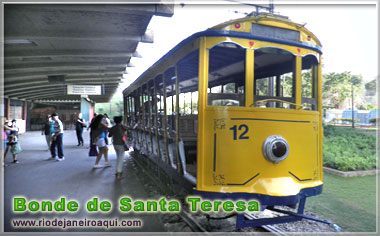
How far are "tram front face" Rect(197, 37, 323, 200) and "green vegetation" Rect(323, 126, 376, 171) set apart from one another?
5.25 meters

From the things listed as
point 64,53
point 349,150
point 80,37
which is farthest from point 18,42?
point 349,150

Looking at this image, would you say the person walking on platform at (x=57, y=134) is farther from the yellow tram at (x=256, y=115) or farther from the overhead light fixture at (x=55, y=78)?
the overhead light fixture at (x=55, y=78)

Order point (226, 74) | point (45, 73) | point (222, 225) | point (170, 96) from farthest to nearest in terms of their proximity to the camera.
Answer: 1. point (45, 73)
2. point (170, 96)
3. point (226, 74)
4. point (222, 225)

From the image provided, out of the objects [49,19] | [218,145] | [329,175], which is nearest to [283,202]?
[218,145]

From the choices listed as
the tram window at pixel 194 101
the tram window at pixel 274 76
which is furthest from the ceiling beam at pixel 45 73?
the tram window at pixel 274 76

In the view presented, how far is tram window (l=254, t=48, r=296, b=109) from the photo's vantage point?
3938 millimetres

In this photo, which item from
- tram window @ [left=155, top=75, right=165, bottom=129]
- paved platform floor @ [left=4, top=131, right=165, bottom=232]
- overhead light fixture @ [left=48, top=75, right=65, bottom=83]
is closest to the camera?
paved platform floor @ [left=4, top=131, right=165, bottom=232]

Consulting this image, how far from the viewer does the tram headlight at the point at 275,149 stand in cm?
360

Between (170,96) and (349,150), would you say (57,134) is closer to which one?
(170,96)

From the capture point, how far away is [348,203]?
559 cm

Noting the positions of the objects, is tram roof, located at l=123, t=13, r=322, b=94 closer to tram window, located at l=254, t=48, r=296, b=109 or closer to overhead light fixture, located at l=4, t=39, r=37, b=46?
tram window, located at l=254, t=48, r=296, b=109

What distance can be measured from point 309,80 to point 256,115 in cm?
131

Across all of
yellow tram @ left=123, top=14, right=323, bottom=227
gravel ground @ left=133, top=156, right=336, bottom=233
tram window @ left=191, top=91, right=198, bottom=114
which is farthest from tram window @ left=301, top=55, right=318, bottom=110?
gravel ground @ left=133, top=156, right=336, bottom=233

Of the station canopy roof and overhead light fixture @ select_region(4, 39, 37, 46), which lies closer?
the station canopy roof
